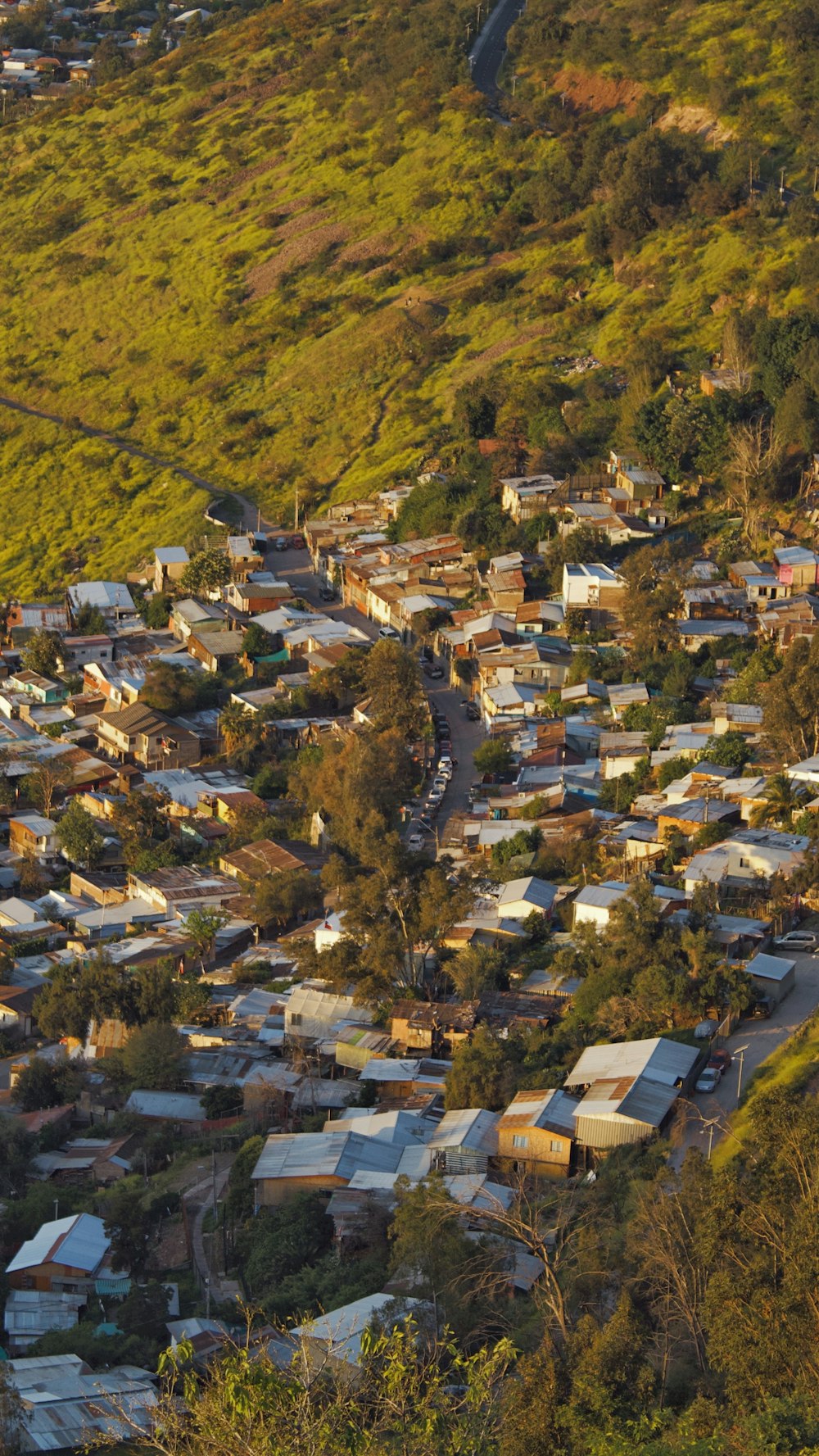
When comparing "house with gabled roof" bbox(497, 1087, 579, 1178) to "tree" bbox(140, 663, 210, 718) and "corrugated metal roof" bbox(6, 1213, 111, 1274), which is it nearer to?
"corrugated metal roof" bbox(6, 1213, 111, 1274)

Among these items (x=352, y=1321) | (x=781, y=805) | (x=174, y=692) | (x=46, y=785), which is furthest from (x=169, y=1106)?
(x=174, y=692)

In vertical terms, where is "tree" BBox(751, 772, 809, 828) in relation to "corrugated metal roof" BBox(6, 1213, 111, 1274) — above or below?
below

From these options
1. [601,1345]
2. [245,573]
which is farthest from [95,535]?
[601,1345]

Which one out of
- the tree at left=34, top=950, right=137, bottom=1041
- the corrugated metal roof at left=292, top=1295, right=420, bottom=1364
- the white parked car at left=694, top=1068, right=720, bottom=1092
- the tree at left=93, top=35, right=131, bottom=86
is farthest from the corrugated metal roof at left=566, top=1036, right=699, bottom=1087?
the tree at left=93, top=35, right=131, bottom=86

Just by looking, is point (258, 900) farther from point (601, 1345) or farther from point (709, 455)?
point (709, 455)

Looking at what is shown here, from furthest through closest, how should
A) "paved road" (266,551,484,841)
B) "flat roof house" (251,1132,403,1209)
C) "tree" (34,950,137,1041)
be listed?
"paved road" (266,551,484,841)
"tree" (34,950,137,1041)
"flat roof house" (251,1132,403,1209)

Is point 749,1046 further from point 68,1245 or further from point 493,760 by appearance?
point 493,760
